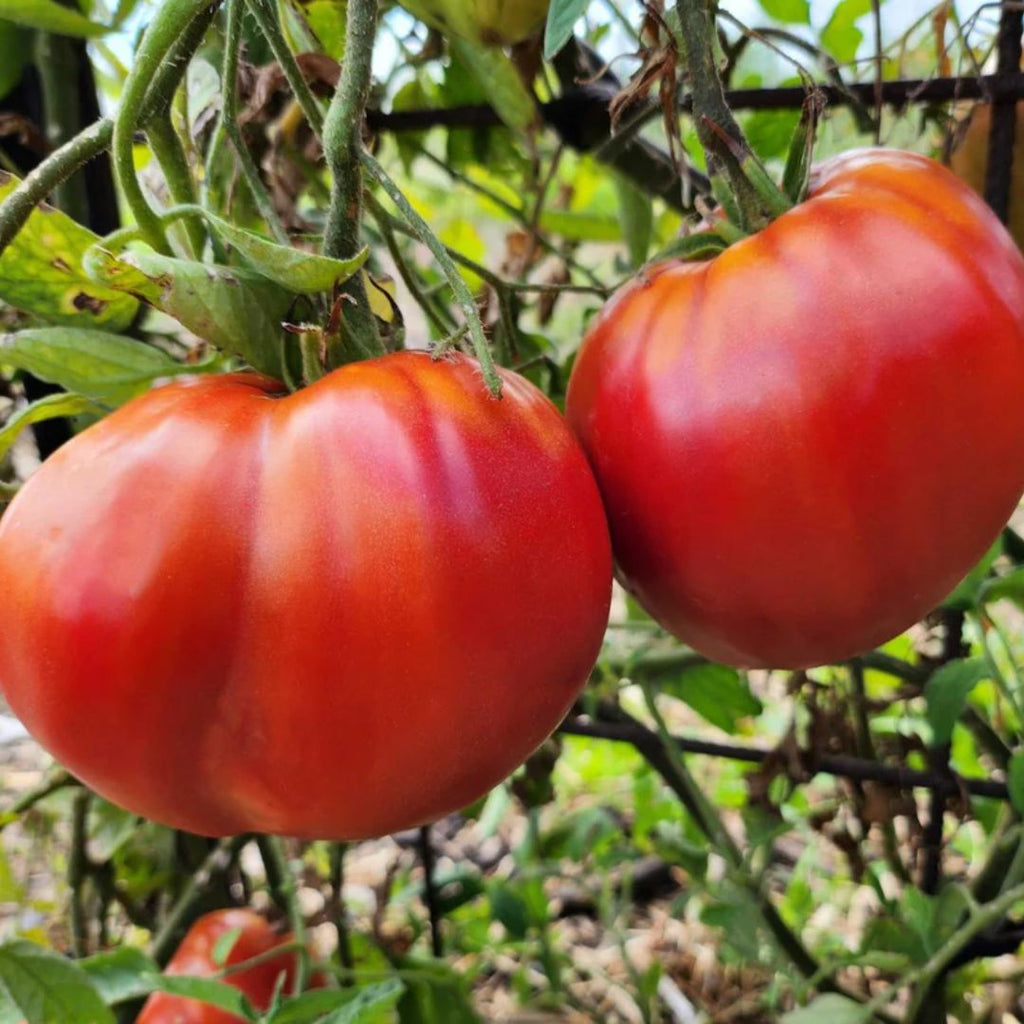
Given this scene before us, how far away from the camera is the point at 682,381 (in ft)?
1.20

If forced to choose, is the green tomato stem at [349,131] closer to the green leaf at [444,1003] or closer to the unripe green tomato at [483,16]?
the unripe green tomato at [483,16]

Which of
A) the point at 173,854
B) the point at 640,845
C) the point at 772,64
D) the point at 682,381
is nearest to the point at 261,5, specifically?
the point at 682,381

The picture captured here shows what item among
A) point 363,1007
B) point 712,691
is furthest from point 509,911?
point 363,1007

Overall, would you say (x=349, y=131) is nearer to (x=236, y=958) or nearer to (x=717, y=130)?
(x=717, y=130)

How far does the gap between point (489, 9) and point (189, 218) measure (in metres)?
0.14

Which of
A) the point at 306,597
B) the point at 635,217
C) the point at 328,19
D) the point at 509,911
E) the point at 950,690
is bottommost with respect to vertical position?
the point at 509,911

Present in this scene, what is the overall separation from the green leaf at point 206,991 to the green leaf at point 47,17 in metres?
0.46

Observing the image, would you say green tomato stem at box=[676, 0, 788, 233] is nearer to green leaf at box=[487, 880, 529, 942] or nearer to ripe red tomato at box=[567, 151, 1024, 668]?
ripe red tomato at box=[567, 151, 1024, 668]

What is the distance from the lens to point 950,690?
565 millimetres

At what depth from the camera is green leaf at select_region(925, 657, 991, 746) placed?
22.0 inches

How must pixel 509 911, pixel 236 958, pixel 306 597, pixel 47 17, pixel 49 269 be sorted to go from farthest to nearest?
pixel 509 911, pixel 236 958, pixel 47 17, pixel 49 269, pixel 306 597

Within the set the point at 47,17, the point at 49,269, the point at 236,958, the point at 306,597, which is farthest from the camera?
the point at 236,958

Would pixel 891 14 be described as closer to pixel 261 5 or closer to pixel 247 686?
pixel 261 5

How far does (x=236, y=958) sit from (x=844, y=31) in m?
0.69
